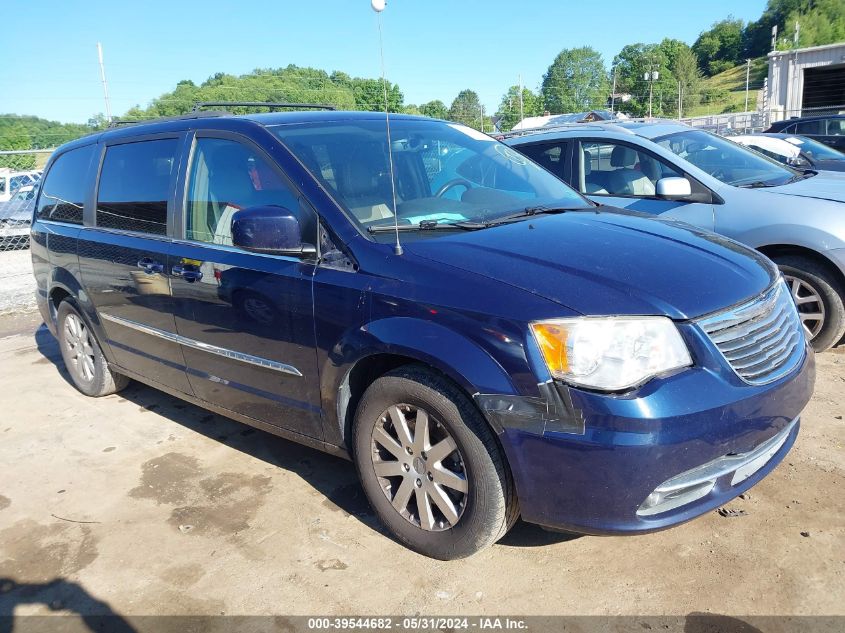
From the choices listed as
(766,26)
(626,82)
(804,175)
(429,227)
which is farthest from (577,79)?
(429,227)

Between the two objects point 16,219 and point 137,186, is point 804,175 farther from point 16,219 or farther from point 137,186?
point 16,219

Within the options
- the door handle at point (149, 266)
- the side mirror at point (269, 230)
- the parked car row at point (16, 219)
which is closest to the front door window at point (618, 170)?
the side mirror at point (269, 230)

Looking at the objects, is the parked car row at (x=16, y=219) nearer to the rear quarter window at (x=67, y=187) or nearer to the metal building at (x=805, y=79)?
the rear quarter window at (x=67, y=187)

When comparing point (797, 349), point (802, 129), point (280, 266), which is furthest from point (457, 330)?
point (802, 129)

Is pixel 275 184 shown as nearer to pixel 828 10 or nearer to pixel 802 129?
pixel 802 129

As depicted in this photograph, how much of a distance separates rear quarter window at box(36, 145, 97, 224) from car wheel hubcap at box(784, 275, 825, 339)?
193 inches

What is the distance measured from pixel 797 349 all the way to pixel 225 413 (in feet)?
9.17

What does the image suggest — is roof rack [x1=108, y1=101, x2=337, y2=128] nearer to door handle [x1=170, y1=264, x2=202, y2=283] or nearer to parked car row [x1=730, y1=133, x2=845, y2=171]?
door handle [x1=170, y1=264, x2=202, y2=283]

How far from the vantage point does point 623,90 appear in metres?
101

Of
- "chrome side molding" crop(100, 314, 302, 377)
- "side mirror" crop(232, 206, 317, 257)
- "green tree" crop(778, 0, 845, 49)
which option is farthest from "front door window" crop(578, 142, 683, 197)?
"green tree" crop(778, 0, 845, 49)

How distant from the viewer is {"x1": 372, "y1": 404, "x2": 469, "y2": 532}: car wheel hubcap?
2588 mm

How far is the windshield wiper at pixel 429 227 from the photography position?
291 centimetres

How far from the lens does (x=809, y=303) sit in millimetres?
4684

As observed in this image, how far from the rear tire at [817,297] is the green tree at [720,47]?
13716 centimetres
